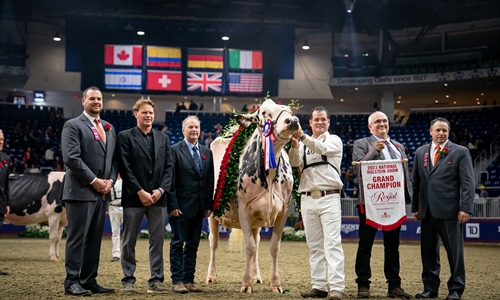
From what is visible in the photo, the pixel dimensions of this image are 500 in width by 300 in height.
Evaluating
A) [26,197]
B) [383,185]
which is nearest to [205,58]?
[26,197]

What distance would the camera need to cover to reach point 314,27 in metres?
42.5

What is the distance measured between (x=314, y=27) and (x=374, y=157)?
34.7 metres

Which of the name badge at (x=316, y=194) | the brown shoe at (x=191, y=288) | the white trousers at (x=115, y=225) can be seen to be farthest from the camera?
the white trousers at (x=115, y=225)

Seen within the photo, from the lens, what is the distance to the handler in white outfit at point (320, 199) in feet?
26.8

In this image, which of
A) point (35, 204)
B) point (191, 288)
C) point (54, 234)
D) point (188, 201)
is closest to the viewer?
point (191, 288)

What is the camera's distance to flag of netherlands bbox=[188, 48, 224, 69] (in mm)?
39062

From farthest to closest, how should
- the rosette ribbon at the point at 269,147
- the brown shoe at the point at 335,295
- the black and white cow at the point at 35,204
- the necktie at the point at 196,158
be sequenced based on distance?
the black and white cow at the point at 35,204, the necktie at the point at 196,158, the rosette ribbon at the point at 269,147, the brown shoe at the point at 335,295

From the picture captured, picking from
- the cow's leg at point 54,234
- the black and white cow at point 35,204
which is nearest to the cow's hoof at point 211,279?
the cow's leg at point 54,234

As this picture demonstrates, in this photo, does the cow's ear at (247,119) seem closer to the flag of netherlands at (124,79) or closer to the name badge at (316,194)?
the name badge at (316,194)

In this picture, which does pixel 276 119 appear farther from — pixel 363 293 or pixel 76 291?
pixel 76 291

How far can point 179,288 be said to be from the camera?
8.62 meters

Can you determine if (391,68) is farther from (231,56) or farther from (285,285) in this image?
(285,285)

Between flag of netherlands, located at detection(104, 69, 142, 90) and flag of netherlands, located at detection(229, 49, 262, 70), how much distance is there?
571 cm

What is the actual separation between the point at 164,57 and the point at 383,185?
31.6m
